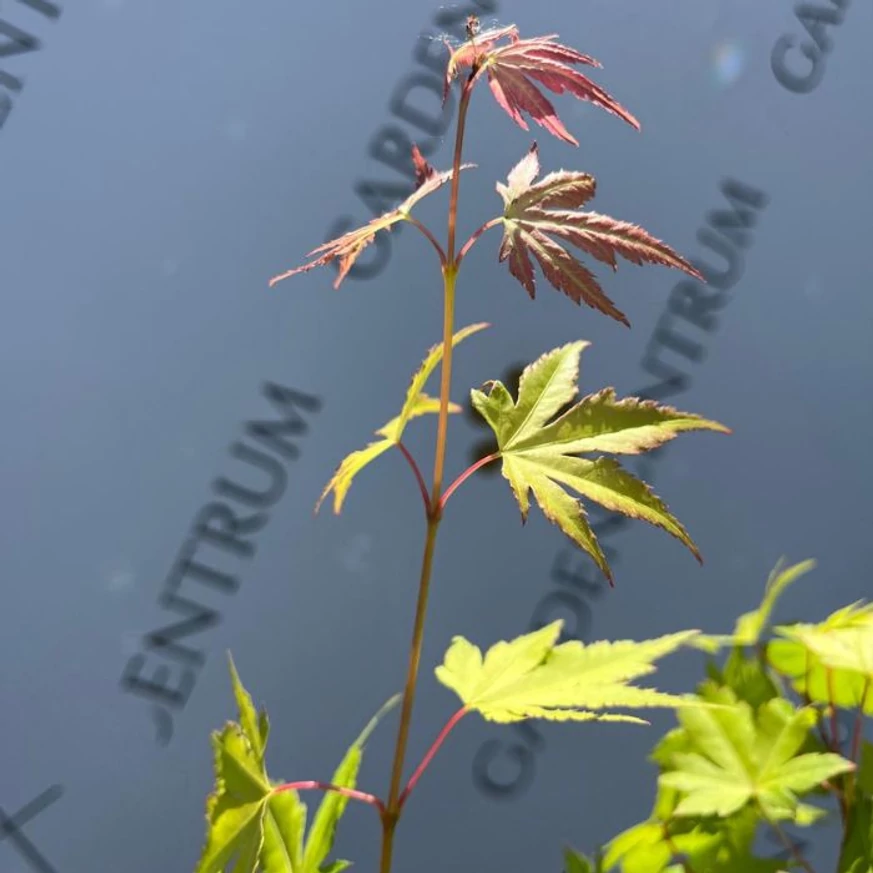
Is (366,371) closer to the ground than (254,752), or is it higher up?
higher up

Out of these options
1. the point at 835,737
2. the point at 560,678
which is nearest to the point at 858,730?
the point at 835,737

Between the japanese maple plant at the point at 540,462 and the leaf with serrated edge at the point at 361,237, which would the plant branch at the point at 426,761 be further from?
the leaf with serrated edge at the point at 361,237

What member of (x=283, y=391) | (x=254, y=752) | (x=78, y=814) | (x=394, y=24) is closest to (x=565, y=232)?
(x=254, y=752)

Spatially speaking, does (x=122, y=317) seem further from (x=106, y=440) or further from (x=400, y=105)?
(x=400, y=105)

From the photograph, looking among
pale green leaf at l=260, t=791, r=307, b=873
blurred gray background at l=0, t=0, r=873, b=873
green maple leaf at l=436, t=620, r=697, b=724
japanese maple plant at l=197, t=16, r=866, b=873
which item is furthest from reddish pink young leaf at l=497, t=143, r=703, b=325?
blurred gray background at l=0, t=0, r=873, b=873

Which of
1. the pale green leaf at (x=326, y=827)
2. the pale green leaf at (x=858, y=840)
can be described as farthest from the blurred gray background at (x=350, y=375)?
the pale green leaf at (x=858, y=840)

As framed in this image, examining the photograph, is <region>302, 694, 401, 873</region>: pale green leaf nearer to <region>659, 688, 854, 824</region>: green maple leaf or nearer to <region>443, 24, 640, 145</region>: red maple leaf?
<region>659, 688, 854, 824</region>: green maple leaf

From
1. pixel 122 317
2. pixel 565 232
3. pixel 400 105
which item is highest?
pixel 400 105
